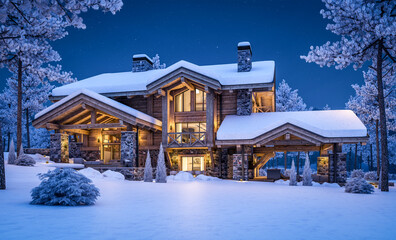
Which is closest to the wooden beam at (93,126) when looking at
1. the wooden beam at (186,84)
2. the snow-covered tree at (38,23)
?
the snow-covered tree at (38,23)

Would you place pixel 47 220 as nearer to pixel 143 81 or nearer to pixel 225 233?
pixel 225 233

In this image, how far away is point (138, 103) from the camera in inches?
986

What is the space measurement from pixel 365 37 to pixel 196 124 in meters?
11.6

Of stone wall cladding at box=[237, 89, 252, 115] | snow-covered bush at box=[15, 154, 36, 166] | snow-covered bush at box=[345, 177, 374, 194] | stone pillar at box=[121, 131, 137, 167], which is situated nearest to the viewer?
snow-covered bush at box=[345, 177, 374, 194]

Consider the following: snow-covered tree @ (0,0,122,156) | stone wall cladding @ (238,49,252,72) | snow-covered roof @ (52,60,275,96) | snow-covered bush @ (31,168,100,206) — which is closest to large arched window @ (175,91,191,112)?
snow-covered roof @ (52,60,275,96)

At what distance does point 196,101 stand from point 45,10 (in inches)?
647

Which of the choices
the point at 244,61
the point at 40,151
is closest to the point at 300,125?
the point at 244,61

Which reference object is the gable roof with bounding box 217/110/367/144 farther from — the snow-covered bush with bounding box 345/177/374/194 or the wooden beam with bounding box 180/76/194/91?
the snow-covered bush with bounding box 345/177/374/194

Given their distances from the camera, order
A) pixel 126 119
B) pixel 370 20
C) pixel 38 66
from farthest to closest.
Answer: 1. pixel 38 66
2. pixel 126 119
3. pixel 370 20

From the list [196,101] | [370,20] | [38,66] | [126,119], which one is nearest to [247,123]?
[196,101]

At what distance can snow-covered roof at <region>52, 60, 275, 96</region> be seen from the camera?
22.1 m

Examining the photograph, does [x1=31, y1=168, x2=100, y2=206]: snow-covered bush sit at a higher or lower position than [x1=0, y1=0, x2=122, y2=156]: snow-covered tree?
lower

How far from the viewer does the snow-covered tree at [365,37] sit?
14906 millimetres

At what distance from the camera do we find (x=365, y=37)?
15828 mm
